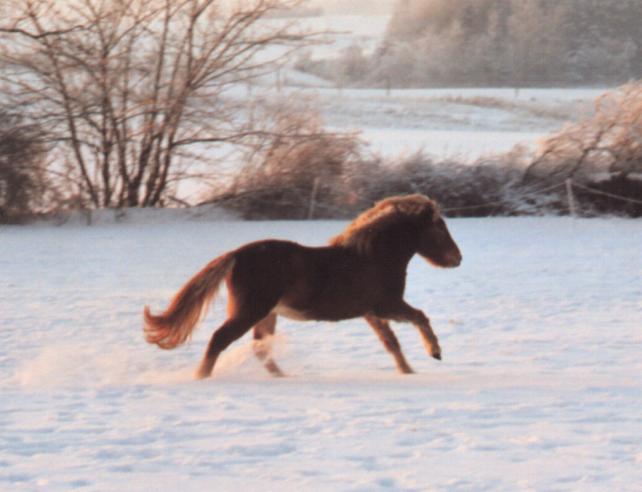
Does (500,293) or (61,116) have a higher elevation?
(61,116)

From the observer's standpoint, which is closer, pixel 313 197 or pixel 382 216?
pixel 382 216

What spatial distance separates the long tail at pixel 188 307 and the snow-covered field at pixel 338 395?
1.06 ft

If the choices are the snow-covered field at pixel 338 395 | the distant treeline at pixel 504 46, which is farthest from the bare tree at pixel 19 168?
the distant treeline at pixel 504 46

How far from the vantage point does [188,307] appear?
7.73 metres

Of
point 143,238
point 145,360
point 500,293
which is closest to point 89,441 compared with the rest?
point 145,360

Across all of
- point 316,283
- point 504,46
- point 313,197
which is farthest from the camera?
point 504,46

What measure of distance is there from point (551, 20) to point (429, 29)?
582 cm

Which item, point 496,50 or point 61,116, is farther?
point 496,50

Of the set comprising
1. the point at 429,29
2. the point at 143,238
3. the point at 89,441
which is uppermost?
the point at 429,29

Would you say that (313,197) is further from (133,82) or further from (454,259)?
(454,259)

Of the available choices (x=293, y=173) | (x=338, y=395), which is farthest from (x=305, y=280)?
(x=293, y=173)

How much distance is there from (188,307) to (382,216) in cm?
156

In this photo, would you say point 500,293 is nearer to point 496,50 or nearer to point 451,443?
point 451,443

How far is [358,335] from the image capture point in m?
10.4
